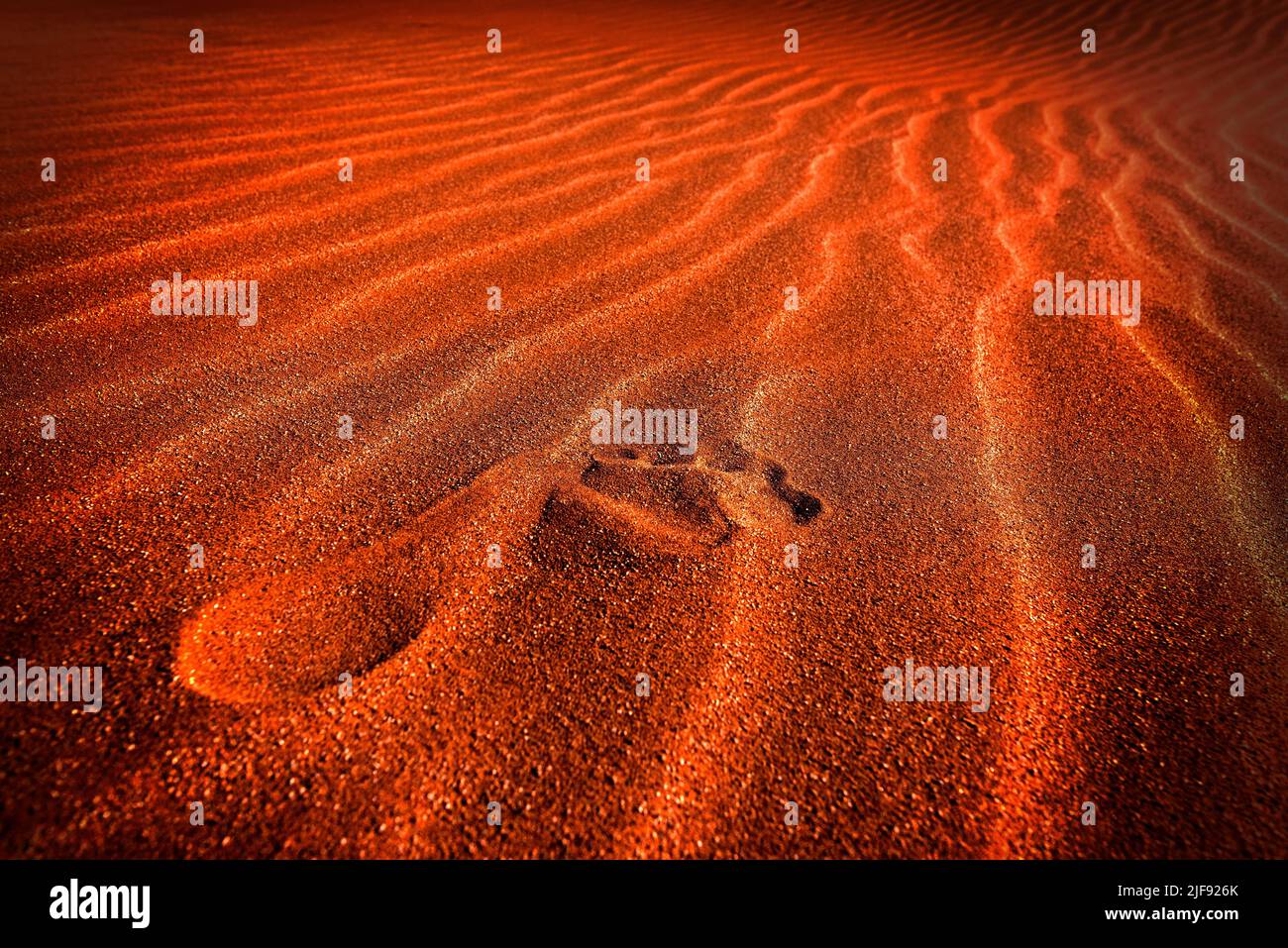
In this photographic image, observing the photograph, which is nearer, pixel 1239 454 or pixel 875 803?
pixel 875 803

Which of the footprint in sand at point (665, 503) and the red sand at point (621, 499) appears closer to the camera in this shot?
the red sand at point (621, 499)

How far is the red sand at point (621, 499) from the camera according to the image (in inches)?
39.0

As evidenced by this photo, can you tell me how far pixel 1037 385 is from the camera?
198cm

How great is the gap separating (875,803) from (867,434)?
0.99 metres

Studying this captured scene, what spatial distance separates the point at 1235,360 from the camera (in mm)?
2137

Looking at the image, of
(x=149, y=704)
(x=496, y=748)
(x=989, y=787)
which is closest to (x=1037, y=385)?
(x=989, y=787)

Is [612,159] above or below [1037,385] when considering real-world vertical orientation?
above

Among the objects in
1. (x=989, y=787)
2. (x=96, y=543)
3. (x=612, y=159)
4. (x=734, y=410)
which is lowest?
(x=989, y=787)

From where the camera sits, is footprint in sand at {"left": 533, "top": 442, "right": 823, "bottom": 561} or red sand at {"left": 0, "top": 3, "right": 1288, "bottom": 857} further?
footprint in sand at {"left": 533, "top": 442, "right": 823, "bottom": 561}

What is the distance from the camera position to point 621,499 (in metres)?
1.52

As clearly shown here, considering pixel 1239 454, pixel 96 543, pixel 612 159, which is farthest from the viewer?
pixel 612 159

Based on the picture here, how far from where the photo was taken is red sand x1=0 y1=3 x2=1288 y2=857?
0.99 metres

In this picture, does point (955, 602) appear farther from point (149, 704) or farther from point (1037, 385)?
point (149, 704)
